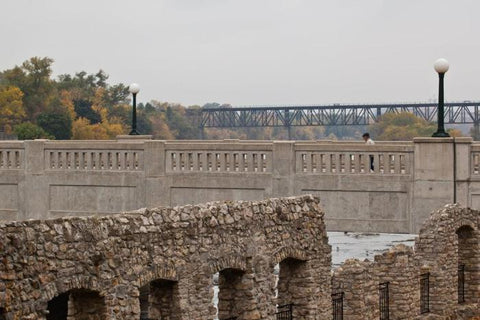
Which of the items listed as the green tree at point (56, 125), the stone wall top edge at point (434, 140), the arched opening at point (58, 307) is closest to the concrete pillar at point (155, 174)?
→ the stone wall top edge at point (434, 140)

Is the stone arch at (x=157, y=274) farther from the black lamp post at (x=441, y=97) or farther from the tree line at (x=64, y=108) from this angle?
the tree line at (x=64, y=108)

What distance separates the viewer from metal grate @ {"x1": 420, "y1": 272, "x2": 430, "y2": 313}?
23.8 metres

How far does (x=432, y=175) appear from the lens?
2847 centimetres

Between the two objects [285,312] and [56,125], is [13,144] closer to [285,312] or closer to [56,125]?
[285,312]

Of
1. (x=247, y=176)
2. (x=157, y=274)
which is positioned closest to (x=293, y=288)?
(x=157, y=274)

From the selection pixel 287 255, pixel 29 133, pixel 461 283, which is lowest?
pixel 461 283

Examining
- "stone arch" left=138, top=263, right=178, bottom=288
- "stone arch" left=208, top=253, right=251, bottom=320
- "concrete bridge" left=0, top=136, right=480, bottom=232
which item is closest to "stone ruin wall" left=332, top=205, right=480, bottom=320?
"concrete bridge" left=0, top=136, right=480, bottom=232

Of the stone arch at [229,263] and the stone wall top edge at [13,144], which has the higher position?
the stone wall top edge at [13,144]

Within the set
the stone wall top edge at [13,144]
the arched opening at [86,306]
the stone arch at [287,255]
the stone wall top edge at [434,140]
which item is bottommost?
the arched opening at [86,306]

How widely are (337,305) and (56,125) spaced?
64.1m

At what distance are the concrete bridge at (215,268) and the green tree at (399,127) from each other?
10630 cm

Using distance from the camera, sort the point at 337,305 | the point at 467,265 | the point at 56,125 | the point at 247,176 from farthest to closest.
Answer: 1. the point at 56,125
2. the point at 247,176
3. the point at 467,265
4. the point at 337,305

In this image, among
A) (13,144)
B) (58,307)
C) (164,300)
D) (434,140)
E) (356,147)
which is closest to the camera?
(164,300)

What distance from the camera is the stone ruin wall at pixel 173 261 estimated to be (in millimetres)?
13148
